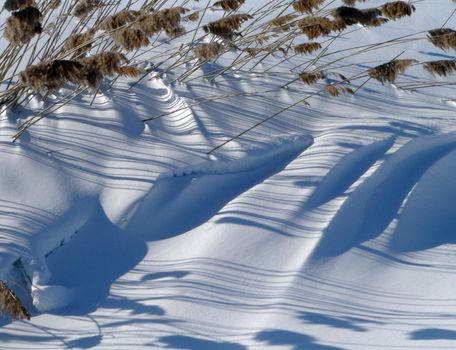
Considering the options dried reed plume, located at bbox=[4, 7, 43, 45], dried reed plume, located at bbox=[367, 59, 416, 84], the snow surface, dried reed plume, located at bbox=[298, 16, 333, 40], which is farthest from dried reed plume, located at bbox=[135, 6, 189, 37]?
dried reed plume, located at bbox=[367, 59, 416, 84]

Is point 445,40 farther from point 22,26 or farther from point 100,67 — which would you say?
point 22,26

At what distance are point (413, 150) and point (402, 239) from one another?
1033 millimetres

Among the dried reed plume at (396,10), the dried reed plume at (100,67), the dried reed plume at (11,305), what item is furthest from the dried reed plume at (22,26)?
the dried reed plume at (396,10)

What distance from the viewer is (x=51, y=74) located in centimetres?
313

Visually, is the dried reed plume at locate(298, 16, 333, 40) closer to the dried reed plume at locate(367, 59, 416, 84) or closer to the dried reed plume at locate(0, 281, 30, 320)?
the dried reed plume at locate(367, 59, 416, 84)

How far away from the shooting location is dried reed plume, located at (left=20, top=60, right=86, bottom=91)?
3.11m

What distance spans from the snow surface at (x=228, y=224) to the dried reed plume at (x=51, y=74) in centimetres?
81

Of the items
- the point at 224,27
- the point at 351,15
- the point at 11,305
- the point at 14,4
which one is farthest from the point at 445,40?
the point at 11,305

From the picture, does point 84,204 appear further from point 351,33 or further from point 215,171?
point 351,33

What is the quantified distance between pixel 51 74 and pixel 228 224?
1198mm

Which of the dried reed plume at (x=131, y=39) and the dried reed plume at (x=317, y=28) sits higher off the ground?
the dried reed plume at (x=317, y=28)

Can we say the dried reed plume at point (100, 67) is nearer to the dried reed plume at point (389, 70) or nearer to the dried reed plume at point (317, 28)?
the dried reed plume at point (317, 28)

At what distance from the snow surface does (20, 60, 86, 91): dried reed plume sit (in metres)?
0.81

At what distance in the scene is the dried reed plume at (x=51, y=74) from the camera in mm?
3105
